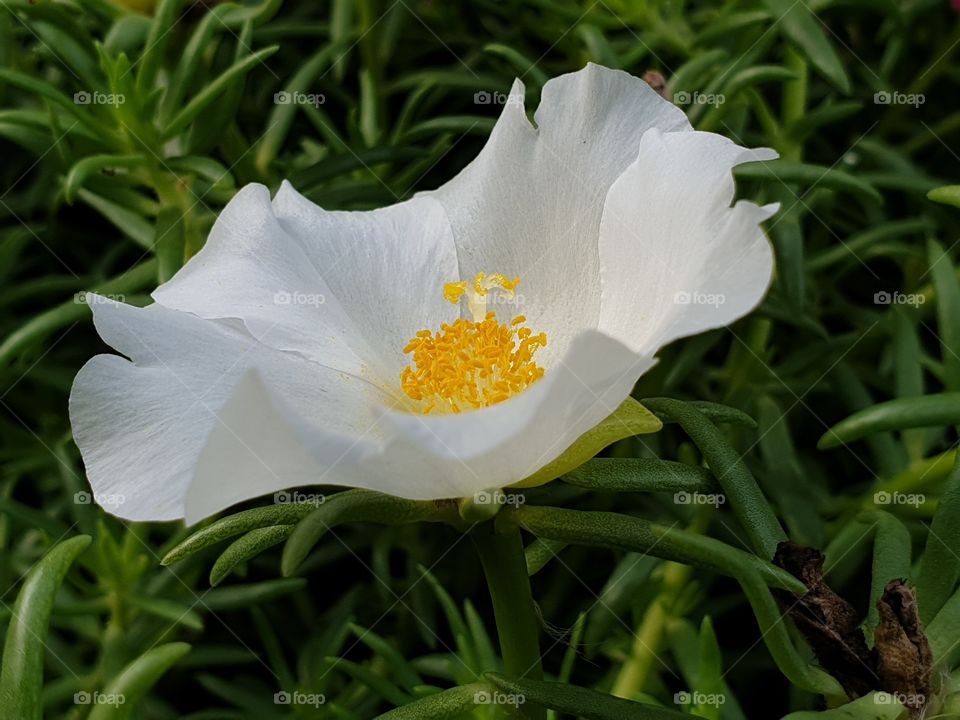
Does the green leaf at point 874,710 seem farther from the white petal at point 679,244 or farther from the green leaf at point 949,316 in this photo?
the green leaf at point 949,316

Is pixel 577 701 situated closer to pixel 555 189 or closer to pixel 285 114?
pixel 555 189

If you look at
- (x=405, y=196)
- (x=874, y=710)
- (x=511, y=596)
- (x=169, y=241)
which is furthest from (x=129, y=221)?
(x=874, y=710)

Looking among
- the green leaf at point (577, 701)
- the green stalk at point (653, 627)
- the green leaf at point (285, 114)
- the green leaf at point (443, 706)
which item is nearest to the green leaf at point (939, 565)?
the green leaf at point (577, 701)

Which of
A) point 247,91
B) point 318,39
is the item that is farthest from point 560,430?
point 318,39

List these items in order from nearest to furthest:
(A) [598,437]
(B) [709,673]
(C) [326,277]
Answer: (A) [598,437] < (B) [709,673] < (C) [326,277]

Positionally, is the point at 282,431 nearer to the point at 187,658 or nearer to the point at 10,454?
the point at 187,658
